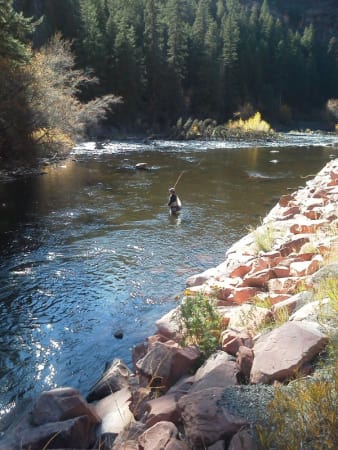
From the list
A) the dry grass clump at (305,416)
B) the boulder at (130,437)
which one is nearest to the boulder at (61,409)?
the boulder at (130,437)

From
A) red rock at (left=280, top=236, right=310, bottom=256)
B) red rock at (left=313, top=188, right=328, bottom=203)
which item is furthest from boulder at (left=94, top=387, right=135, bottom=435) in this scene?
red rock at (left=313, top=188, right=328, bottom=203)

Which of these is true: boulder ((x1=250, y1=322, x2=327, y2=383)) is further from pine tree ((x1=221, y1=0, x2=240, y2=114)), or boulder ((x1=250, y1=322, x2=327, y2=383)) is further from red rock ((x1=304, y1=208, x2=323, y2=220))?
pine tree ((x1=221, y1=0, x2=240, y2=114))

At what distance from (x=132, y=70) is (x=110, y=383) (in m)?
49.8

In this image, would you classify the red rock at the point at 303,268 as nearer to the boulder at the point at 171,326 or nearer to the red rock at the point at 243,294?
the red rock at the point at 243,294

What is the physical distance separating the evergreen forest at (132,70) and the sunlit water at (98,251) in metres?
3.32


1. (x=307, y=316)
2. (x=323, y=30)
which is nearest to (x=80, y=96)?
(x=307, y=316)

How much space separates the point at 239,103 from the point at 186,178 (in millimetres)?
48832

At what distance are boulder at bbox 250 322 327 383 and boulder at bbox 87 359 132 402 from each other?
183 cm

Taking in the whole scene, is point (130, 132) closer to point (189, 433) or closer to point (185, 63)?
point (185, 63)

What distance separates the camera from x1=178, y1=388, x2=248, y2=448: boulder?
302cm

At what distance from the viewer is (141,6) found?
64000 mm

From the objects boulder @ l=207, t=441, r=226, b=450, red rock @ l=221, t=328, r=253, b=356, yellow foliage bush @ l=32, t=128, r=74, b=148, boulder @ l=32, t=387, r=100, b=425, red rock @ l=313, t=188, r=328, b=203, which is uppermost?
yellow foliage bush @ l=32, t=128, r=74, b=148

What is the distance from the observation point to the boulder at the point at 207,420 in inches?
119

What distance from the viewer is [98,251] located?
1045 cm
